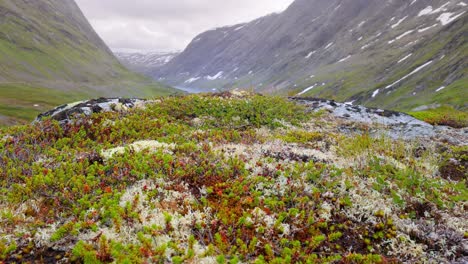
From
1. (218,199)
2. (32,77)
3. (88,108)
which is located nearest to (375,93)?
(88,108)

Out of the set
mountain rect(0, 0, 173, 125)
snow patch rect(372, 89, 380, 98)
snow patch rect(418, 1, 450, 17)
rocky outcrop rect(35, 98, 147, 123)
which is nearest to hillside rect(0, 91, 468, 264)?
rocky outcrop rect(35, 98, 147, 123)

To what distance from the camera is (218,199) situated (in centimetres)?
759

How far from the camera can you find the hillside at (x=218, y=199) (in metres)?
5.82

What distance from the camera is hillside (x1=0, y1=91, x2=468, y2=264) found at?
5820 millimetres

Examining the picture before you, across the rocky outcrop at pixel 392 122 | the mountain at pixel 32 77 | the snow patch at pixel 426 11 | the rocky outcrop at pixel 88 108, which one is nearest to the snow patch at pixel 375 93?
the rocky outcrop at pixel 392 122

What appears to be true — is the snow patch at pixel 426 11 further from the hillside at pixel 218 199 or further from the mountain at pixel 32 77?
the hillside at pixel 218 199

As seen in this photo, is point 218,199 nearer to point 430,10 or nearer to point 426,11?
point 430,10

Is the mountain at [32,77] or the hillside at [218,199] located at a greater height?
the mountain at [32,77]

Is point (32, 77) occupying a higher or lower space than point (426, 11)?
lower

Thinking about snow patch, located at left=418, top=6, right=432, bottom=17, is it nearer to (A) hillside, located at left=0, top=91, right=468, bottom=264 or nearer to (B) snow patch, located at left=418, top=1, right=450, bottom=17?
(B) snow patch, located at left=418, top=1, right=450, bottom=17

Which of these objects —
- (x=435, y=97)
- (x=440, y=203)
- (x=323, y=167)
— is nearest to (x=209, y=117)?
(x=323, y=167)

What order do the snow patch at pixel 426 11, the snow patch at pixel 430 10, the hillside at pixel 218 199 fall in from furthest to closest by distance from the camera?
the snow patch at pixel 426 11 → the snow patch at pixel 430 10 → the hillside at pixel 218 199

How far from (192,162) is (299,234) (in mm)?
3821

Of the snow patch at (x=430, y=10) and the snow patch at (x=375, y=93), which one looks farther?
the snow patch at (x=430, y=10)
